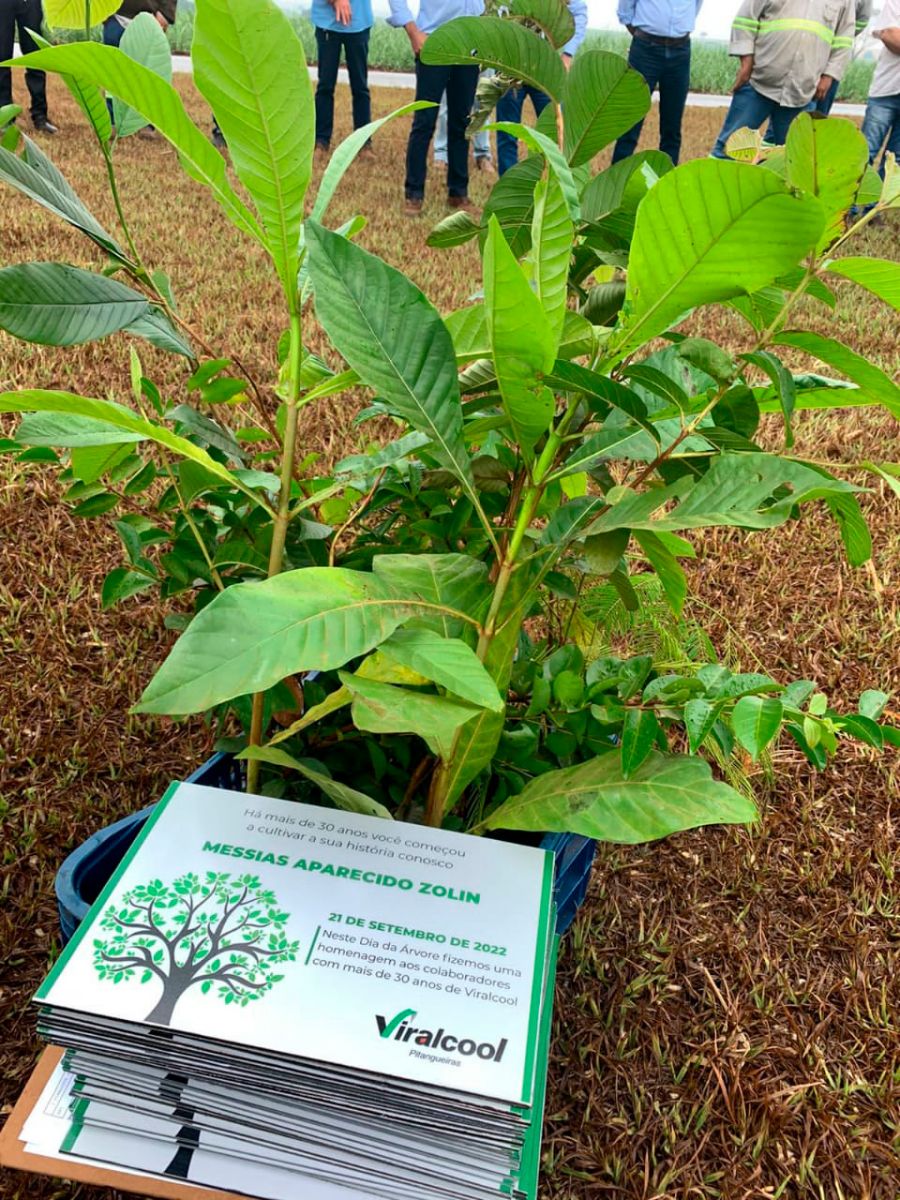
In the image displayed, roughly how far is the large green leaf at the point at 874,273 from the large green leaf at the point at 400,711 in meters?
0.39

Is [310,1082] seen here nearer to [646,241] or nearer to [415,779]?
[415,779]

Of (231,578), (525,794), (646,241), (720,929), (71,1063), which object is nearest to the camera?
(646,241)

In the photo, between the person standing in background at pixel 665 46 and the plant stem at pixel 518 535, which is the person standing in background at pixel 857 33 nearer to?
the person standing in background at pixel 665 46

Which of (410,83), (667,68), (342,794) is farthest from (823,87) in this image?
(410,83)

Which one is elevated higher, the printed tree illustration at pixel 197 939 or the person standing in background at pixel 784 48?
the person standing in background at pixel 784 48

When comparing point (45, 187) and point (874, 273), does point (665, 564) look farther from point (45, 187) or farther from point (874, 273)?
point (45, 187)

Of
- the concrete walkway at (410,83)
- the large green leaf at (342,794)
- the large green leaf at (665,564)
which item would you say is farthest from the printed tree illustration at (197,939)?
the concrete walkway at (410,83)

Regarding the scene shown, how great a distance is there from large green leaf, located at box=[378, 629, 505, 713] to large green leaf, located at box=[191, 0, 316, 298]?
1.03 feet

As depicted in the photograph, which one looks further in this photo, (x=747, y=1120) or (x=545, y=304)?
(x=747, y=1120)

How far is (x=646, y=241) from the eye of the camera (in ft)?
1.92

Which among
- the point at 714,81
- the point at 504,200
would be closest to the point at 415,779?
the point at 504,200

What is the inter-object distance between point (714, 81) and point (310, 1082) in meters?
26.4

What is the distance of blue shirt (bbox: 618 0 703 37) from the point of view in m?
4.56

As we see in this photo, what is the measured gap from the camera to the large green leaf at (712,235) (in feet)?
1.74
